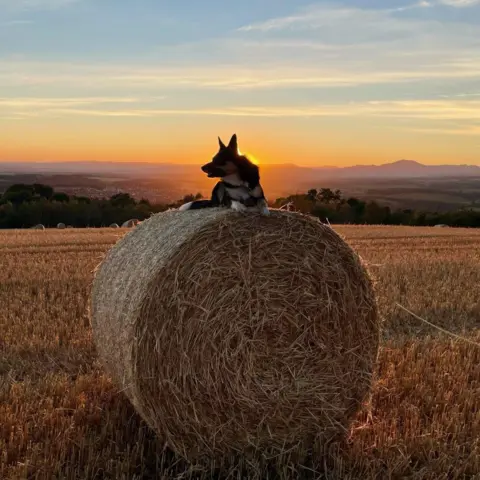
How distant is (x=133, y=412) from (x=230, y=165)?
1915 mm

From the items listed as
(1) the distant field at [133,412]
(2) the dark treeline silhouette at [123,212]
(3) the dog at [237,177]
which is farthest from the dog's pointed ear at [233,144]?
(2) the dark treeline silhouette at [123,212]

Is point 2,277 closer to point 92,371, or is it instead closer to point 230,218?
point 92,371

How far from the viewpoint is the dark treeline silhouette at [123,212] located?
3481 cm

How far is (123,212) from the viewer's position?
35.3 m

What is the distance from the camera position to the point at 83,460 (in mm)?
4066

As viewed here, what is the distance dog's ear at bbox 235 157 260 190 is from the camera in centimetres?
446

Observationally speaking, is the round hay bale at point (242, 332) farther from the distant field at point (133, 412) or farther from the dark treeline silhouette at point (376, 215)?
the dark treeline silhouette at point (376, 215)

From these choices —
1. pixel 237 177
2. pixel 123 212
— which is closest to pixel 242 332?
pixel 237 177

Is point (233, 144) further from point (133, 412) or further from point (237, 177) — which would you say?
point (133, 412)

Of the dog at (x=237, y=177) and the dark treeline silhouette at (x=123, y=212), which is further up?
the dog at (x=237, y=177)

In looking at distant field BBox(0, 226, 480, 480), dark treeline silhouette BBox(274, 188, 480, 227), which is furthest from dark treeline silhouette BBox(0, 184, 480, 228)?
distant field BBox(0, 226, 480, 480)

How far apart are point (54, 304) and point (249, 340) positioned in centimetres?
436

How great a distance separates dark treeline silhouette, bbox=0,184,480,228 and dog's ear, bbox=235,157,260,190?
28561 mm

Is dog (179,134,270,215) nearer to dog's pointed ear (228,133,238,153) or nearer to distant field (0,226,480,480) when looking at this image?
dog's pointed ear (228,133,238,153)
